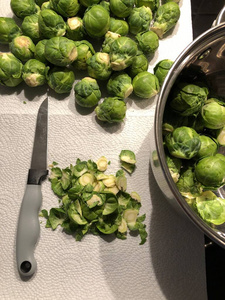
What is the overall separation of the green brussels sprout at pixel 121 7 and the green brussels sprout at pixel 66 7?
164 mm

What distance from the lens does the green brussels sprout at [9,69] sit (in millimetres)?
1246

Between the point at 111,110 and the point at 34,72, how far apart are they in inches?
14.9

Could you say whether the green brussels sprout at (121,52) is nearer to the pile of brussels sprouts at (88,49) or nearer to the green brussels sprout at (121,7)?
the pile of brussels sprouts at (88,49)

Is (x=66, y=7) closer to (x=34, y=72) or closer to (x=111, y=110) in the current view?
(x=34, y=72)

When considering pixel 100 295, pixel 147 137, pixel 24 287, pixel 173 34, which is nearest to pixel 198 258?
pixel 100 295

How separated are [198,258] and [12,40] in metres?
1.30

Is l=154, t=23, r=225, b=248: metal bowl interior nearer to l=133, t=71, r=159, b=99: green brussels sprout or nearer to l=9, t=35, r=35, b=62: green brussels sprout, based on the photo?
l=133, t=71, r=159, b=99: green brussels sprout

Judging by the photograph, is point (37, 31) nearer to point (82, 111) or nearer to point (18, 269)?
point (82, 111)

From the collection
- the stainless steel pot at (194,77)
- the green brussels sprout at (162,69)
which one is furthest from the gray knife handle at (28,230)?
the green brussels sprout at (162,69)

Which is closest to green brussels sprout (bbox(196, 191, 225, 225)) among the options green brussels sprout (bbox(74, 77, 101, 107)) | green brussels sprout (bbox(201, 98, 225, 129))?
green brussels sprout (bbox(201, 98, 225, 129))

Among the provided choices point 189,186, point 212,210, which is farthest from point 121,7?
point 212,210

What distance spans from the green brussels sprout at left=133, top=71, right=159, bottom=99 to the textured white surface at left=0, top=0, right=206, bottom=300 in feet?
0.29

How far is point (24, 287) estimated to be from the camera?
120 centimetres

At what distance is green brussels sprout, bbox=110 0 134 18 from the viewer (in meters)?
1.29
